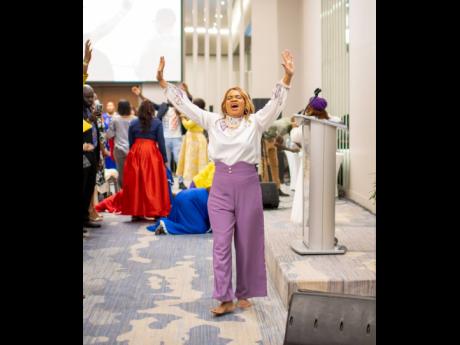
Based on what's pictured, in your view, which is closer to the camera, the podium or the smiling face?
the smiling face

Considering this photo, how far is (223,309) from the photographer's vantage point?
3719 mm

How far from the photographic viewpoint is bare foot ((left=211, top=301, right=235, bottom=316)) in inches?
145

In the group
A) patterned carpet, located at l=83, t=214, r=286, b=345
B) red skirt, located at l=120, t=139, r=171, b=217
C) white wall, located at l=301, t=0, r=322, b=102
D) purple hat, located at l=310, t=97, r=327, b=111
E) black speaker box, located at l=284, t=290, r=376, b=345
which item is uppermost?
white wall, located at l=301, t=0, r=322, b=102

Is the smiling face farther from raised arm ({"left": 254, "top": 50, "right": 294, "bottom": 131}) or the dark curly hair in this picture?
the dark curly hair

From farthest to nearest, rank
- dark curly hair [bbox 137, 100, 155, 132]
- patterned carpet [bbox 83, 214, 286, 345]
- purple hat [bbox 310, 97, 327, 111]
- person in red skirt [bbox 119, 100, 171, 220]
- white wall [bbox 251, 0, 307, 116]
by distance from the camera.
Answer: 1. white wall [bbox 251, 0, 307, 116]
2. person in red skirt [bbox 119, 100, 171, 220]
3. dark curly hair [bbox 137, 100, 155, 132]
4. purple hat [bbox 310, 97, 327, 111]
5. patterned carpet [bbox 83, 214, 286, 345]

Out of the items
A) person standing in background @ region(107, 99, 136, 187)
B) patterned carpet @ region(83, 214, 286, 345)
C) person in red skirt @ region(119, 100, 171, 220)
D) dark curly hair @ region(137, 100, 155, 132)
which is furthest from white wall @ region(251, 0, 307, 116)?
patterned carpet @ region(83, 214, 286, 345)

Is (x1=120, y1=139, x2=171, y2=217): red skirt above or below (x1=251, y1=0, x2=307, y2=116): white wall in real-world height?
below

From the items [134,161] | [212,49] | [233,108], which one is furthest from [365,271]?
[212,49]

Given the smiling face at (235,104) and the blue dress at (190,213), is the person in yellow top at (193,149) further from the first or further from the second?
the smiling face at (235,104)

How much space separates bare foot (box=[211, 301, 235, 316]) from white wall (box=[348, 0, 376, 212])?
11.8ft

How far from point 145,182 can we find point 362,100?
2.76 metres
